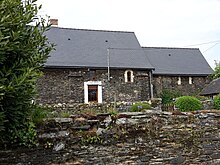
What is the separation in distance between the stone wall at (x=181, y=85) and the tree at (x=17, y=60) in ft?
70.4

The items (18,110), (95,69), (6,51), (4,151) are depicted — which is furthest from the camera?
(95,69)

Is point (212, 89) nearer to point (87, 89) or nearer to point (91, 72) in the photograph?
point (91, 72)

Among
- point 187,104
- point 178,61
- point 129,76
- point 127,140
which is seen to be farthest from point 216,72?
point 127,140

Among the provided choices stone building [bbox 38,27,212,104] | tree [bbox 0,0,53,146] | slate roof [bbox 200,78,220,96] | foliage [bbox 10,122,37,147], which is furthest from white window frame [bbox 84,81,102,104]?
tree [bbox 0,0,53,146]

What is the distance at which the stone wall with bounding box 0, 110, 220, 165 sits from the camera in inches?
261

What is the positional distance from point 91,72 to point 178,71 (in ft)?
28.5

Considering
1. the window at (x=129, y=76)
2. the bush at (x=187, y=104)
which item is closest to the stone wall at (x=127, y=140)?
the bush at (x=187, y=104)

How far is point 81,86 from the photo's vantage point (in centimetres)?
2284

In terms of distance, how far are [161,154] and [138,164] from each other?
59 centimetres

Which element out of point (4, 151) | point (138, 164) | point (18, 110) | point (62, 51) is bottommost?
point (138, 164)

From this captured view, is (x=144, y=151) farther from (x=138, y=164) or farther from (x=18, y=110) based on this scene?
(x=18, y=110)

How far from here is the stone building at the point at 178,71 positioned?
27.4 m

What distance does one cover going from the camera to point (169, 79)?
2769 cm

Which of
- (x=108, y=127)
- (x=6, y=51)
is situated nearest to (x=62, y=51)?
(x=108, y=127)
